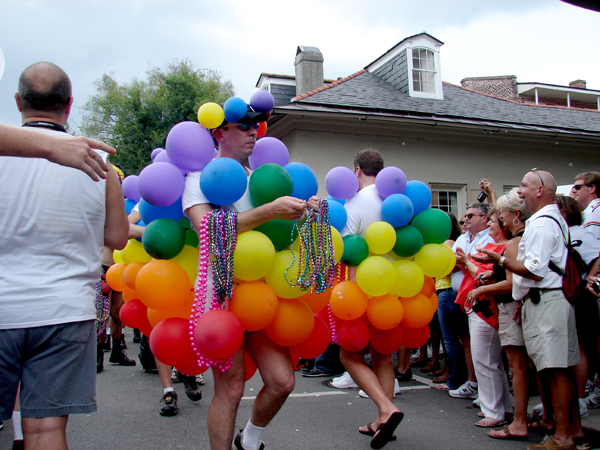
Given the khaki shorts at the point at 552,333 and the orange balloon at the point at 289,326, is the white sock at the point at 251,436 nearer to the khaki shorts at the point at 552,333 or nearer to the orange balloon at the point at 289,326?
the orange balloon at the point at 289,326

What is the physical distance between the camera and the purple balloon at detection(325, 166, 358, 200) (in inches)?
134

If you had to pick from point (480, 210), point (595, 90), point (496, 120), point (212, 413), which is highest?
point (595, 90)

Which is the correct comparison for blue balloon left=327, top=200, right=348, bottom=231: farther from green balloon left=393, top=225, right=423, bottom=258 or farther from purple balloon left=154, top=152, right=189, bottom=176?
purple balloon left=154, top=152, right=189, bottom=176

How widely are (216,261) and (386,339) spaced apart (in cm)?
157

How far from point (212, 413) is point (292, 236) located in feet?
3.23

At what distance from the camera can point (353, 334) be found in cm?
322

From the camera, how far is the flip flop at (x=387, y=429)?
2.96 m

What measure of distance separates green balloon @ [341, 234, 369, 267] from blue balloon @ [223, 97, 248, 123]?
1148 mm

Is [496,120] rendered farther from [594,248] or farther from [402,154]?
[594,248]

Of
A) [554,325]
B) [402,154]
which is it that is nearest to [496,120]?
[402,154]

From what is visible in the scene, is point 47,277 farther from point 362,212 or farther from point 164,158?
point 362,212

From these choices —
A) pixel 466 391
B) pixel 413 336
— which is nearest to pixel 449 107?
pixel 466 391

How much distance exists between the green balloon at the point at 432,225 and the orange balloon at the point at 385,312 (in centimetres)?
55

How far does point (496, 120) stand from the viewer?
37.5 ft
